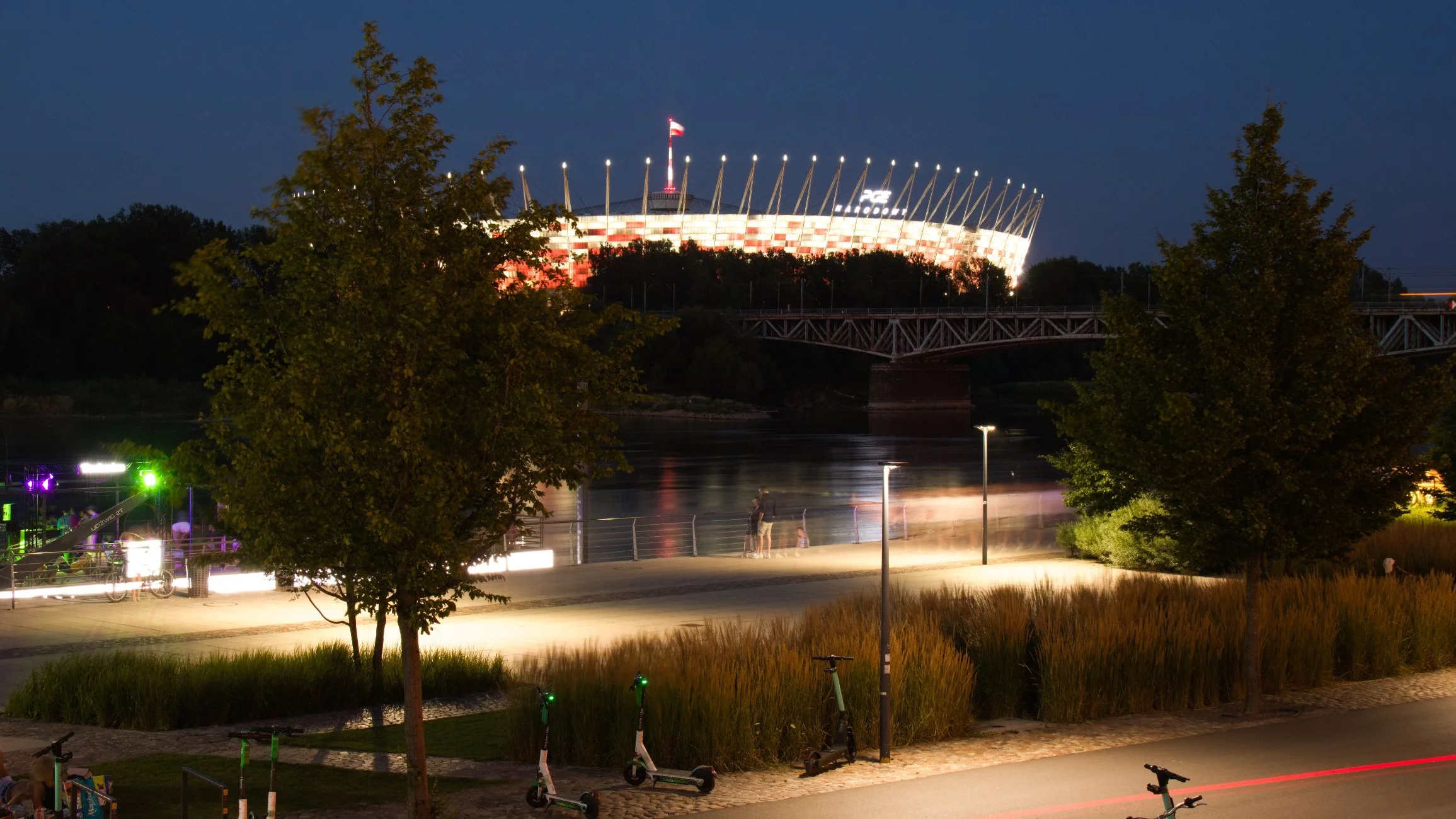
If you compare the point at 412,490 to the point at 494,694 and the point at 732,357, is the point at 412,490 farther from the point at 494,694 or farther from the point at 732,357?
the point at 732,357

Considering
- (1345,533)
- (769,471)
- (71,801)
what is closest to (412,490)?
(71,801)

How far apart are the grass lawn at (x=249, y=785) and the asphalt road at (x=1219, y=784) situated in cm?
283

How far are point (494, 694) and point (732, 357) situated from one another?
363 ft

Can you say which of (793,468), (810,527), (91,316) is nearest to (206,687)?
(810,527)

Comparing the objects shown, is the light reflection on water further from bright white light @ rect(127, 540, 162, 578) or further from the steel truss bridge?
bright white light @ rect(127, 540, 162, 578)

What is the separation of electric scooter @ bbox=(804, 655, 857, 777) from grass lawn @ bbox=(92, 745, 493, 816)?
270cm

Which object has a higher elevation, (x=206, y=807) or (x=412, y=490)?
(x=412, y=490)

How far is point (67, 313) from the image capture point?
107938mm

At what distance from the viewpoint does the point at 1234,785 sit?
1152 cm

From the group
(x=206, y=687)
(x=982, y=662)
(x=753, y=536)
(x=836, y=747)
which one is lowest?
(x=836, y=747)

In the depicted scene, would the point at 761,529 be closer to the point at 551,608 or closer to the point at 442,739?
the point at 551,608

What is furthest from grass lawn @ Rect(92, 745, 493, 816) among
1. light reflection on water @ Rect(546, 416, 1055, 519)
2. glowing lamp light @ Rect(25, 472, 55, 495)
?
light reflection on water @ Rect(546, 416, 1055, 519)

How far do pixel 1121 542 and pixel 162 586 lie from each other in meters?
18.1

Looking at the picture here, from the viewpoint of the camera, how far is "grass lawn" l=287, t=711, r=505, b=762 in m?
13.0
